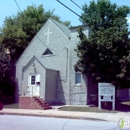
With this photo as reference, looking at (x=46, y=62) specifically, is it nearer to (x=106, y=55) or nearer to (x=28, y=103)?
(x=28, y=103)

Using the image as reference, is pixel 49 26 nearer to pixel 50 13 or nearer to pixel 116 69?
pixel 116 69

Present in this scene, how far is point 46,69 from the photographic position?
78.5 feet

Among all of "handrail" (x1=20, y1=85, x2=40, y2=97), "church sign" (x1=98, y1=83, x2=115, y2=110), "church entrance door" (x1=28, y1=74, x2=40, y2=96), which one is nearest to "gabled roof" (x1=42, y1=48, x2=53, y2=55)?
"church entrance door" (x1=28, y1=74, x2=40, y2=96)

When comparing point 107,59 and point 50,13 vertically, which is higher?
point 50,13

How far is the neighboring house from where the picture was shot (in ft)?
78.2

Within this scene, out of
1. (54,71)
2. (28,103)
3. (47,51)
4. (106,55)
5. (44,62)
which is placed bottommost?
(28,103)

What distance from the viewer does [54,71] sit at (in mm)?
24953

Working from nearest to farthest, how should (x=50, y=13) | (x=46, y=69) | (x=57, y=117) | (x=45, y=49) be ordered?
1. (x=57, y=117)
2. (x=46, y=69)
3. (x=45, y=49)
4. (x=50, y=13)

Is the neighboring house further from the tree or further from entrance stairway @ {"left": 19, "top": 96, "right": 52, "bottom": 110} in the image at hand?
the tree

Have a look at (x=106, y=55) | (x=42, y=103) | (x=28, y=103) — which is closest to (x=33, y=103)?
(x=28, y=103)

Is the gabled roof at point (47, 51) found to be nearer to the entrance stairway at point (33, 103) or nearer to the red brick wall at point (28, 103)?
the entrance stairway at point (33, 103)

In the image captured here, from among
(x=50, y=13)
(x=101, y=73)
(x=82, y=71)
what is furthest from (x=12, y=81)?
(x=50, y=13)

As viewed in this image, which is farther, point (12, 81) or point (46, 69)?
point (12, 81)

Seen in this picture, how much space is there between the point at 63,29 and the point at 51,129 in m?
16.5
